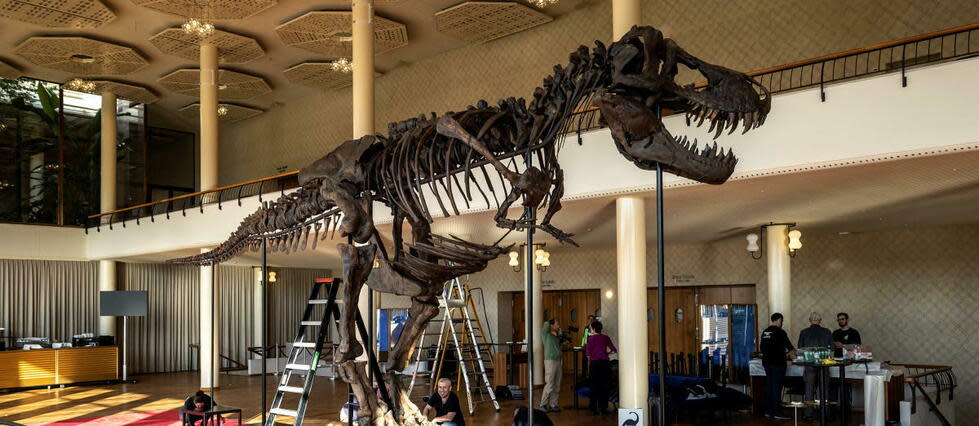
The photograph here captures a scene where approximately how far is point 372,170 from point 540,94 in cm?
161

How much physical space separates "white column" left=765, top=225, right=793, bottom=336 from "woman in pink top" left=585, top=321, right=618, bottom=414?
278 cm

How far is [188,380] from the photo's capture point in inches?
670

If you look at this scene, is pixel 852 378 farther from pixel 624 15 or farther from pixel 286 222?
pixel 286 222

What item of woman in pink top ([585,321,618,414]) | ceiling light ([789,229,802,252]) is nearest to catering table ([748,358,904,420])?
ceiling light ([789,229,802,252])

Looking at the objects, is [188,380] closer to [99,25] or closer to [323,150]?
[323,150]

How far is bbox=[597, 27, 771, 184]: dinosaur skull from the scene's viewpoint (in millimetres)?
3324

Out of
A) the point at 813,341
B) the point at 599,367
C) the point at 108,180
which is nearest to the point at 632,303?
the point at 599,367

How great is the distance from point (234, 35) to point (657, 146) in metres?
12.6

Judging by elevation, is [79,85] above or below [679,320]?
above

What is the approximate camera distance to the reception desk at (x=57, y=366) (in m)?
15.4

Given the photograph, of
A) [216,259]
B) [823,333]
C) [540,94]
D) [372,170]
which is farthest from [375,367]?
[823,333]

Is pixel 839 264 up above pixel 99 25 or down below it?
below

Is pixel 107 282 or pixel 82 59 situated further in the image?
pixel 107 282

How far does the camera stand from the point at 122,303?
16.8 metres
